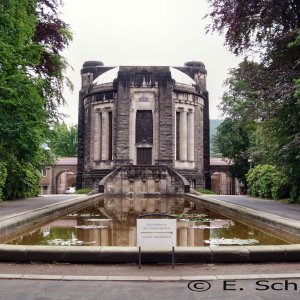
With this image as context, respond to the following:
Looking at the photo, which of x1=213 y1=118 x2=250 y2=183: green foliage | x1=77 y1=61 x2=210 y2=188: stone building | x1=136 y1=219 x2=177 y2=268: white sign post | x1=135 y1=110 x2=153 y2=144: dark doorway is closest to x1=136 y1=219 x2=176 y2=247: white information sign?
x1=136 y1=219 x2=177 y2=268: white sign post

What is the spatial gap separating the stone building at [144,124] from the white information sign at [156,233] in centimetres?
3571

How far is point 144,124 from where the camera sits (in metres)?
44.4

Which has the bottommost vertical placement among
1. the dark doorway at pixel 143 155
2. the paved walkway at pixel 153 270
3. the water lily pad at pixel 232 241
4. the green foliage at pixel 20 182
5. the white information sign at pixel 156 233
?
the paved walkway at pixel 153 270

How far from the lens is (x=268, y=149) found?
2105cm

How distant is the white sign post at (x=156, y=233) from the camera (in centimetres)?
700

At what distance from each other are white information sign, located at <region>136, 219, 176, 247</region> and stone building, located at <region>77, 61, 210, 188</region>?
3571cm

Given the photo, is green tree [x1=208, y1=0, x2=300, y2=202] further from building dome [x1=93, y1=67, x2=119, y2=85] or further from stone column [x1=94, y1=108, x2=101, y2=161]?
building dome [x1=93, y1=67, x2=119, y2=85]

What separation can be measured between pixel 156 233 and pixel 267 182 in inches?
791

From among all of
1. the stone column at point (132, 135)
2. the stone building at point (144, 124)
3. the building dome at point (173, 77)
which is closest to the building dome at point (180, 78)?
the building dome at point (173, 77)

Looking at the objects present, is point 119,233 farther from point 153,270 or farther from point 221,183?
point 221,183

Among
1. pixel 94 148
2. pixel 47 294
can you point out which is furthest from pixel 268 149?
pixel 94 148

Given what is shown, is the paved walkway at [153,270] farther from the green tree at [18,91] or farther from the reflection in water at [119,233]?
the green tree at [18,91]

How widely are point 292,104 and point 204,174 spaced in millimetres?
31356

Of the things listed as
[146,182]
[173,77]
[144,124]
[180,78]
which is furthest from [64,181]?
[146,182]
